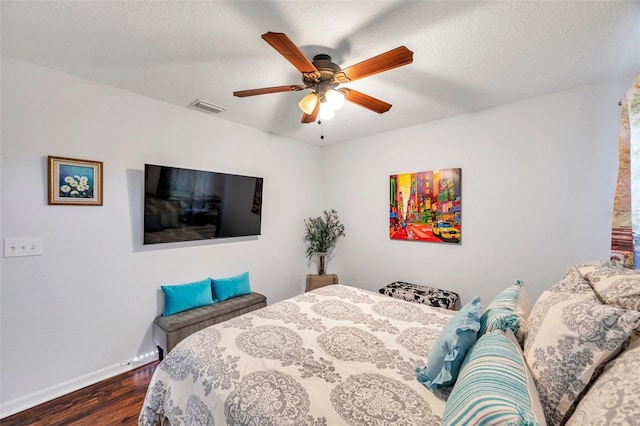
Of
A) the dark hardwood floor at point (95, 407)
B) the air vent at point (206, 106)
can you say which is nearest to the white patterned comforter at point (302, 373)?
the dark hardwood floor at point (95, 407)

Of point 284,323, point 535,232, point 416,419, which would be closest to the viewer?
point 416,419

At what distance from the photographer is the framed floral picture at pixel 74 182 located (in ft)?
6.48

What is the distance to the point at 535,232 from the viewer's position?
2414 millimetres

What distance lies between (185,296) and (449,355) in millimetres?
2365

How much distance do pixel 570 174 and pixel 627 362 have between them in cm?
219

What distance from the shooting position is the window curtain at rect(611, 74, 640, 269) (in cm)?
154

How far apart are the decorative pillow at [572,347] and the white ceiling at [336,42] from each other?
58.6 inches

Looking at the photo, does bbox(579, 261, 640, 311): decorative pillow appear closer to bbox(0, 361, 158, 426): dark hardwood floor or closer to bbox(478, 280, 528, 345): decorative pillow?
bbox(478, 280, 528, 345): decorative pillow

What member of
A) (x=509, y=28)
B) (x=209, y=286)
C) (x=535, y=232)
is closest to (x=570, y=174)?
(x=535, y=232)

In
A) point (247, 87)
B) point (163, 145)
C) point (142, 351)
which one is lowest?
point (142, 351)

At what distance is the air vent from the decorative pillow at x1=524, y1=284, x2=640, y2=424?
2.92 m

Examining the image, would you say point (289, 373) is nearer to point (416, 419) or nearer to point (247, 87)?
point (416, 419)

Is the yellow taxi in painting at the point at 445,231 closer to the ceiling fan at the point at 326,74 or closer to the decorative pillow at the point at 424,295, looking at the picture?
the decorative pillow at the point at 424,295

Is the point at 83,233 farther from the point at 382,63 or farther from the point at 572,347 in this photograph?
the point at 572,347
